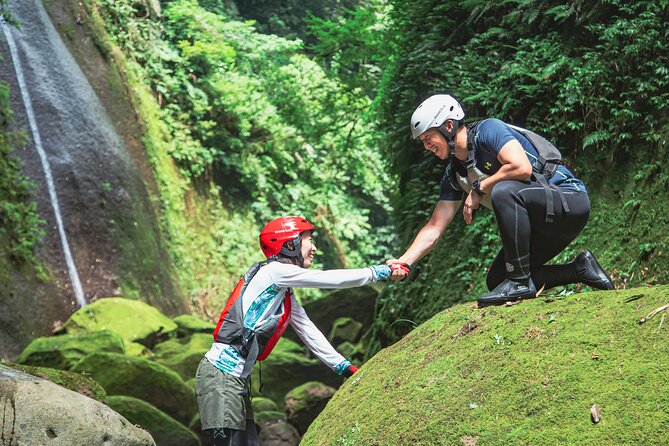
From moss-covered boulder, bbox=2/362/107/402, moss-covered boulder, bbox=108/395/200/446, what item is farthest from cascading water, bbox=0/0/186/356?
moss-covered boulder, bbox=2/362/107/402

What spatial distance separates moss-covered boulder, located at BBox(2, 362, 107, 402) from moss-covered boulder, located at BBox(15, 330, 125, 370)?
12.8ft

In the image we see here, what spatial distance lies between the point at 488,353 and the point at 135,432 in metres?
2.55

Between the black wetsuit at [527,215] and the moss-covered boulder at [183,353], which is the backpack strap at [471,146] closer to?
the black wetsuit at [527,215]

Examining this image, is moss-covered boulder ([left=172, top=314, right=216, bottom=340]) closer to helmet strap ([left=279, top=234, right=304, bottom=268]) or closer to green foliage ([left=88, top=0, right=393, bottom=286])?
green foliage ([left=88, top=0, right=393, bottom=286])

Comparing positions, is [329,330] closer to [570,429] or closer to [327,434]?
[327,434]

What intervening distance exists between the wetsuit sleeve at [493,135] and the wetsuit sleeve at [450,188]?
45cm

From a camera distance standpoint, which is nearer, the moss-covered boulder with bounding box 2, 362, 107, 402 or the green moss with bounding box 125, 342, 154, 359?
the moss-covered boulder with bounding box 2, 362, 107, 402

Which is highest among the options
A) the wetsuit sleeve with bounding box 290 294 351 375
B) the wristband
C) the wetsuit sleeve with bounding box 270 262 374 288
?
the wristband

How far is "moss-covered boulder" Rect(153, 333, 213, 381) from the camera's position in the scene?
1200 cm

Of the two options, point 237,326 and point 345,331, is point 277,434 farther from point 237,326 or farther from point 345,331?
point 237,326

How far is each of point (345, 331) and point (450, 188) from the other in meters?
10.1

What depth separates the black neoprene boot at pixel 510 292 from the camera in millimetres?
4504

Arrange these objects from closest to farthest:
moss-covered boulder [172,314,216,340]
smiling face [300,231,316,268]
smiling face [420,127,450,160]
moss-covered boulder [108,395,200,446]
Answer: smiling face [420,127,450,160] < smiling face [300,231,316,268] < moss-covered boulder [108,395,200,446] < moss-covered boulder [172,314,216,340]

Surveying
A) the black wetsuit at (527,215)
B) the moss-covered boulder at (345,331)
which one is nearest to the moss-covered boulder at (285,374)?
the moss-covered boulder at (345,331)
